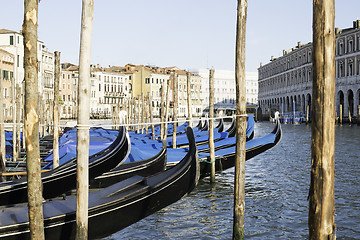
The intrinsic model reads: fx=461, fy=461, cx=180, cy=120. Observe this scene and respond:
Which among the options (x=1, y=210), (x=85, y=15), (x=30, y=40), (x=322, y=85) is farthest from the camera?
(x=1, y=210)

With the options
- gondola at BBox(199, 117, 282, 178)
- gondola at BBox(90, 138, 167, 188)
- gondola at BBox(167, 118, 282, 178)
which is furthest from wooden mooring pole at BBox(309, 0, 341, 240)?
gondola at BBox(199, 117, 282, 178)

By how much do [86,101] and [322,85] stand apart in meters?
1.79

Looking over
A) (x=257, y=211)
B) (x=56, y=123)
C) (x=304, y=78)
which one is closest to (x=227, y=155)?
(x=257, y=211)

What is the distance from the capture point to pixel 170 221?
5.57 m

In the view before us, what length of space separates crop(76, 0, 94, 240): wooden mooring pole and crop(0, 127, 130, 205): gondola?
1.30 m

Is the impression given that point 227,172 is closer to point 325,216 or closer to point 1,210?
point 1,210

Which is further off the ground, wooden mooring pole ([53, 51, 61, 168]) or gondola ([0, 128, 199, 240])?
wooden mooring pole ([53, 51, 61, 168])

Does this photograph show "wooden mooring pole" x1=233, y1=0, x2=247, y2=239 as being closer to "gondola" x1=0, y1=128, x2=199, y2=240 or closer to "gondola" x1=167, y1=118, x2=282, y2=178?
"gondola" x1=0, y1=128, x2=199, y2=240

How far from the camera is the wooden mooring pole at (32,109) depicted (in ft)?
9.60

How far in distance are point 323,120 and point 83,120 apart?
1.79 meters

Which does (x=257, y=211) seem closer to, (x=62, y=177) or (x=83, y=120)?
(x=62, y=177)

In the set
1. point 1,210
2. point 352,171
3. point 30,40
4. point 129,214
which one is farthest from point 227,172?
point 30,40

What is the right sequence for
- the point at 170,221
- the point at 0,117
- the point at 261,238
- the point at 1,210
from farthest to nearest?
the point at 0,117, the point at 170,221, the point at 261,238, the point at 1,210

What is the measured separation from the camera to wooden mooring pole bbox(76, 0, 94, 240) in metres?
3.36
